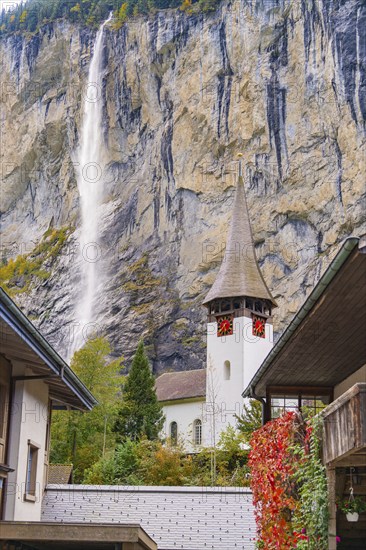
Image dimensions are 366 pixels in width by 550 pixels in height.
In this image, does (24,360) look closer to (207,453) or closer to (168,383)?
(207,453)

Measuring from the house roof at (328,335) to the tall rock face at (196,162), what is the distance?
128ft

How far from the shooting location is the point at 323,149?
56969mm

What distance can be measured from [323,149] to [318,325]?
1874 inches

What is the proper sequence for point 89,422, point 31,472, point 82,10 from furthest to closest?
point 82,10, point 89,422, point 31,472

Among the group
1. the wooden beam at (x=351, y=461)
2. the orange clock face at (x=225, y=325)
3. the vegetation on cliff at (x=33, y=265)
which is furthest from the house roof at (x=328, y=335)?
the vegetation on cliff at (x=33, y=265)

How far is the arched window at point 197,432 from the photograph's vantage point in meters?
46.7

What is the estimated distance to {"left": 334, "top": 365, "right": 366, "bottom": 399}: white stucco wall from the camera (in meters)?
13.5

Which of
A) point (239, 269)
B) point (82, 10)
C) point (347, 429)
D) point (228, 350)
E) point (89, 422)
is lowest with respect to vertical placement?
point (347, 429)

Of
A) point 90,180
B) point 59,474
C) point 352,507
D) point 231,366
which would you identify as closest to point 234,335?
point 231,366

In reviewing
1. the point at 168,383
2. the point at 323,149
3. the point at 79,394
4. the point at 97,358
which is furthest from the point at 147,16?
the point at 79,394

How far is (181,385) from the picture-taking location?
51.0 metres

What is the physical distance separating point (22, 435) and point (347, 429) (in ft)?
22.1

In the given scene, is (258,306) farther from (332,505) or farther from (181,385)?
(332,505)

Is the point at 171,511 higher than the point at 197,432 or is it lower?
lower
